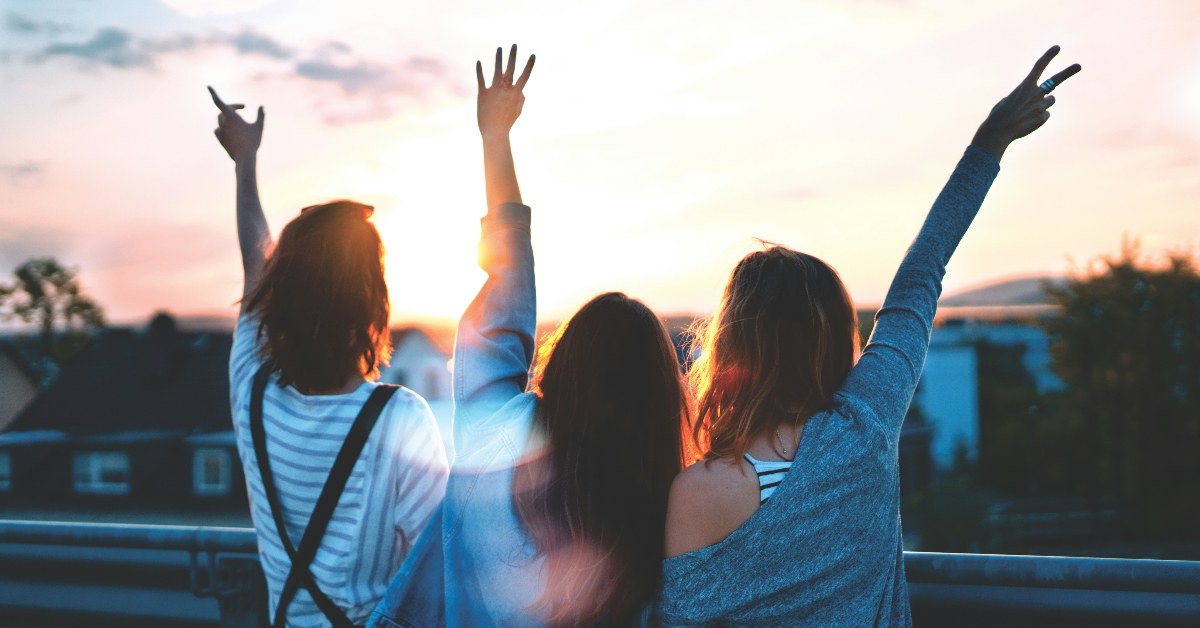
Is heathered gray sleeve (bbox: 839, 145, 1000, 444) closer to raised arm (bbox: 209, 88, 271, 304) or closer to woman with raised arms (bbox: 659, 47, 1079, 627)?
woman with raised arms (bbox: 659, 47, 1079, 627)

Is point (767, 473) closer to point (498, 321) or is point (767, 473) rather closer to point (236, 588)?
point (498, 321)

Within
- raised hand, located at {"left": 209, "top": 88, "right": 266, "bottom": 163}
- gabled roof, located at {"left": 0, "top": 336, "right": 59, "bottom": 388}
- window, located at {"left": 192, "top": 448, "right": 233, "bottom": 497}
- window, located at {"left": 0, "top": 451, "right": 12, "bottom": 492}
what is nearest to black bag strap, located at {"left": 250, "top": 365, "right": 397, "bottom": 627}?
raised hand, located at {"left": 209, "top": 88, "right": 266, "bottom": 163}

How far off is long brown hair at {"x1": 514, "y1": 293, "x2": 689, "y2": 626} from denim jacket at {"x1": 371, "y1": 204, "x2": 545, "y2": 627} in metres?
0.04

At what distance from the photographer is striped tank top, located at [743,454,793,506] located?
5.24 feet

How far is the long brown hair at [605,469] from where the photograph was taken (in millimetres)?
1658

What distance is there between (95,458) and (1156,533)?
36.4 m

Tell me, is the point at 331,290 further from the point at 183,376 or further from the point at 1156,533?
the point at 1156,533

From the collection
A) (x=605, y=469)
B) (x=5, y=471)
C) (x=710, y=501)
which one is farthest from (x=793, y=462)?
(x=5, y=471)

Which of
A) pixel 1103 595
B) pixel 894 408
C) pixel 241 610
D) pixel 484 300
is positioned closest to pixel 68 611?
pixel 241 610

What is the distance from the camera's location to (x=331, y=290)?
2.12 meters

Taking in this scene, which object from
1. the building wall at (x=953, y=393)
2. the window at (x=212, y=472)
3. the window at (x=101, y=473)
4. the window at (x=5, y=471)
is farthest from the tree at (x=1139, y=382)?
the window at (x=5, y=471)

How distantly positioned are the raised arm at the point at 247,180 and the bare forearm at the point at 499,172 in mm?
824

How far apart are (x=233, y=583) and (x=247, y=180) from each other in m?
1.25

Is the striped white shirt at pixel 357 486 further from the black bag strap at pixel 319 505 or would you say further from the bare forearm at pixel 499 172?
the bare forearm at pixel 499 172
